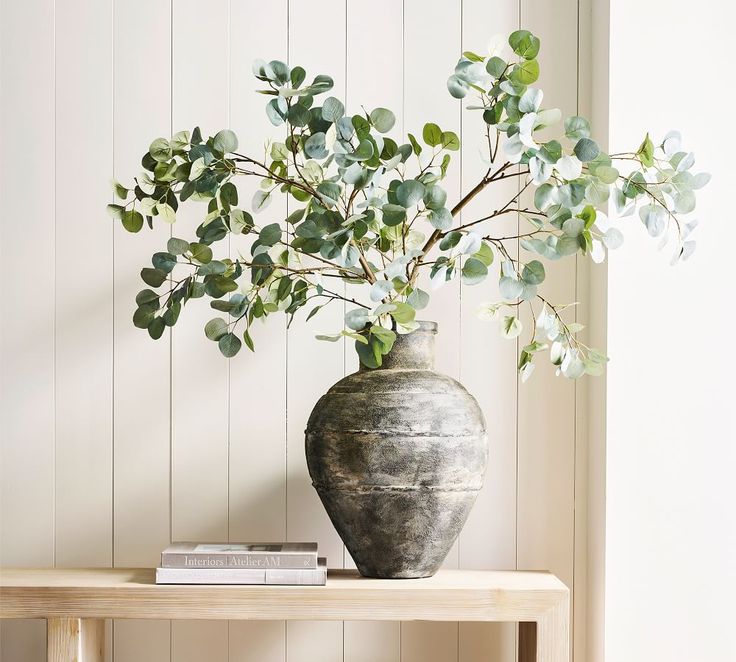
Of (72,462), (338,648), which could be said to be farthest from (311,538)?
(72,462)

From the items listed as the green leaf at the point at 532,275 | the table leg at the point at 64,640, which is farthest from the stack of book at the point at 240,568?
the green leaf at the point at 532,275

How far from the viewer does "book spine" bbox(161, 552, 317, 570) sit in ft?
4.04

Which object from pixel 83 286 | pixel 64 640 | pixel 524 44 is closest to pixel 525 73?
pixel 524 44

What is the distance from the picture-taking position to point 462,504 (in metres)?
1.23

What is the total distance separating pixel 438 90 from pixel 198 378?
2.20 ft

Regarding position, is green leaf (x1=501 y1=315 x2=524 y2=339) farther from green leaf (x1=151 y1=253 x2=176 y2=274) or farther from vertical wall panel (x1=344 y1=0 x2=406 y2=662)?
green leaf (x1=151 y1=253 x2=176 y2=274)

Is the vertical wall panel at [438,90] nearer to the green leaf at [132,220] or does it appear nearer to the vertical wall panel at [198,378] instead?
the vertical wall panel at [198,378]

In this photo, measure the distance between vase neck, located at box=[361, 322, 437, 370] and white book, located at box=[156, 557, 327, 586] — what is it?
1.02 ft

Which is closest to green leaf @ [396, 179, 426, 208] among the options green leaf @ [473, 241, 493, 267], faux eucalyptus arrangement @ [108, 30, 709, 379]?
faux eucalyptus arrangement @ [108, 30, 709, 379]

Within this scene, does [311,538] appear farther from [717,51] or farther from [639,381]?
[717,51]

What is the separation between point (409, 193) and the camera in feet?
3.67

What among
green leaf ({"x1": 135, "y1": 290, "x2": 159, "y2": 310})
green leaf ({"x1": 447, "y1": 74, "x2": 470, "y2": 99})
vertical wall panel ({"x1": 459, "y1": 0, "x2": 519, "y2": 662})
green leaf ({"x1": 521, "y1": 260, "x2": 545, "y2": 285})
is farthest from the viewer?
vertical wall panel ({"x1": 459, "y1": 0, "x2": 519, "y2": 662})

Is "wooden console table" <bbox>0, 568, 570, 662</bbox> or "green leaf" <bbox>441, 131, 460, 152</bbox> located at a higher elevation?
"green leaf" <bbox>441, 131, 460, 152</bbox>

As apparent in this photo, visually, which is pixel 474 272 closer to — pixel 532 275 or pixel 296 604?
pixel 532 275
